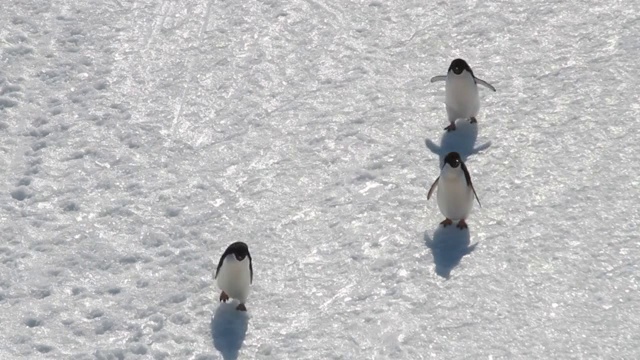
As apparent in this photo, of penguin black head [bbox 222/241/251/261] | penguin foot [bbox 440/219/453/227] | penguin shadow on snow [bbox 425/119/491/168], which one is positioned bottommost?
penguin shadow on snow [bbox 425/119/491/168]

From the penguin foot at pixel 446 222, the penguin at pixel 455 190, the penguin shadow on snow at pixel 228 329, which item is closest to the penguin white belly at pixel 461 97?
the penguin at pixel 455 190

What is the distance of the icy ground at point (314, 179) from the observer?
22.7 ft

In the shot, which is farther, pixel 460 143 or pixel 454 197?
pixel 460 143

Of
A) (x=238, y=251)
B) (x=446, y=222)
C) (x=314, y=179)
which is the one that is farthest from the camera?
(x=314, y=179)

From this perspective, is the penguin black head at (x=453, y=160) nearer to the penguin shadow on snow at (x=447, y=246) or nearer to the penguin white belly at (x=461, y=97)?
the penguin shadow on snow at (x=447, y=246)

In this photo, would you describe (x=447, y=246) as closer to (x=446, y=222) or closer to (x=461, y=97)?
(x=446, y=222)

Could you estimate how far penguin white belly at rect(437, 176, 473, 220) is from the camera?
739cm

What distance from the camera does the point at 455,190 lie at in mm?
7395

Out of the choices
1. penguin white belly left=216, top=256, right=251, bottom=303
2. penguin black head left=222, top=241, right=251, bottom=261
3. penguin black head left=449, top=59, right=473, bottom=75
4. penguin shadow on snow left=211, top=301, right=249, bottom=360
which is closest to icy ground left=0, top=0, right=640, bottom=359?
penguin shadow on snow left=211, top=301, right=249, bottom=360

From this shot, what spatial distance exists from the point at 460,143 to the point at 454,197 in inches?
45.6

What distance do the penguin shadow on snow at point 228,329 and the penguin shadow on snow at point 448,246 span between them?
4.09 feet

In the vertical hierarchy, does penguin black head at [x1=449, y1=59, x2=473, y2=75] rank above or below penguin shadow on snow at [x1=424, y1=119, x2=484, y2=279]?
above

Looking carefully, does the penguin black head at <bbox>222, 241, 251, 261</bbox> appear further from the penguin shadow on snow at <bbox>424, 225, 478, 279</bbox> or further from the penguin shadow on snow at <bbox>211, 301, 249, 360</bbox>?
the penguin shadow on snow at <bbox>424, 225, 478, 279</bbox>

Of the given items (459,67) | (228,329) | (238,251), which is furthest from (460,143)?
(228,329)
